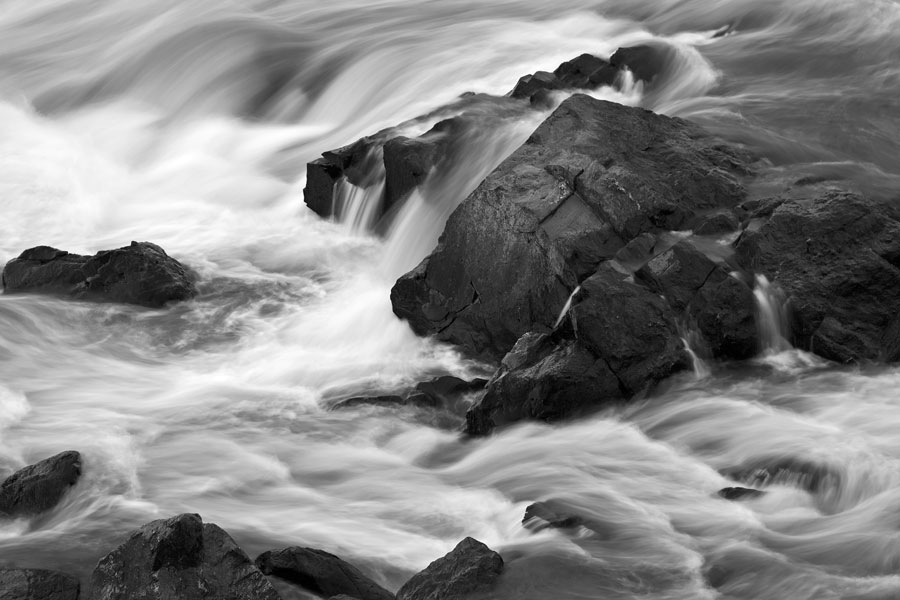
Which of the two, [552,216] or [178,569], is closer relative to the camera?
[178,569]

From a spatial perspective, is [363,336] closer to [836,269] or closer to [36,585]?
[836,269]

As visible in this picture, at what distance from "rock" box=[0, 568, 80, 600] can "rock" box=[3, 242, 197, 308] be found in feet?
19.2

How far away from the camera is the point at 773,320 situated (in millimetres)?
11172

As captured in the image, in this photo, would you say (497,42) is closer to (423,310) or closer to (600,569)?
(423,310)

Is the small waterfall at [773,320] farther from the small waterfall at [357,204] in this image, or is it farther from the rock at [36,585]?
the rock at [36,585]

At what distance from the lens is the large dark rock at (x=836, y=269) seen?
36.2 ft

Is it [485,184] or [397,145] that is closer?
[485,184]

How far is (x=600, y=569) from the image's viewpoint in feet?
26.9

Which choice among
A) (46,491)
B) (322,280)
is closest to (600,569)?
Answer: (46,491)

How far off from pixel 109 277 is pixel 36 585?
6.18 meters

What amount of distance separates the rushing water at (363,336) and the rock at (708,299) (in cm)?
24

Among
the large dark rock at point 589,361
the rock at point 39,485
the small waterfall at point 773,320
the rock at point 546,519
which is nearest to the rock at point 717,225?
the small waterfall at point 773,320

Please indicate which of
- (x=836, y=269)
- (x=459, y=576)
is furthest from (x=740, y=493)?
(x=836, y=269)

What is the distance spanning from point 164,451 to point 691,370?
4.30m
